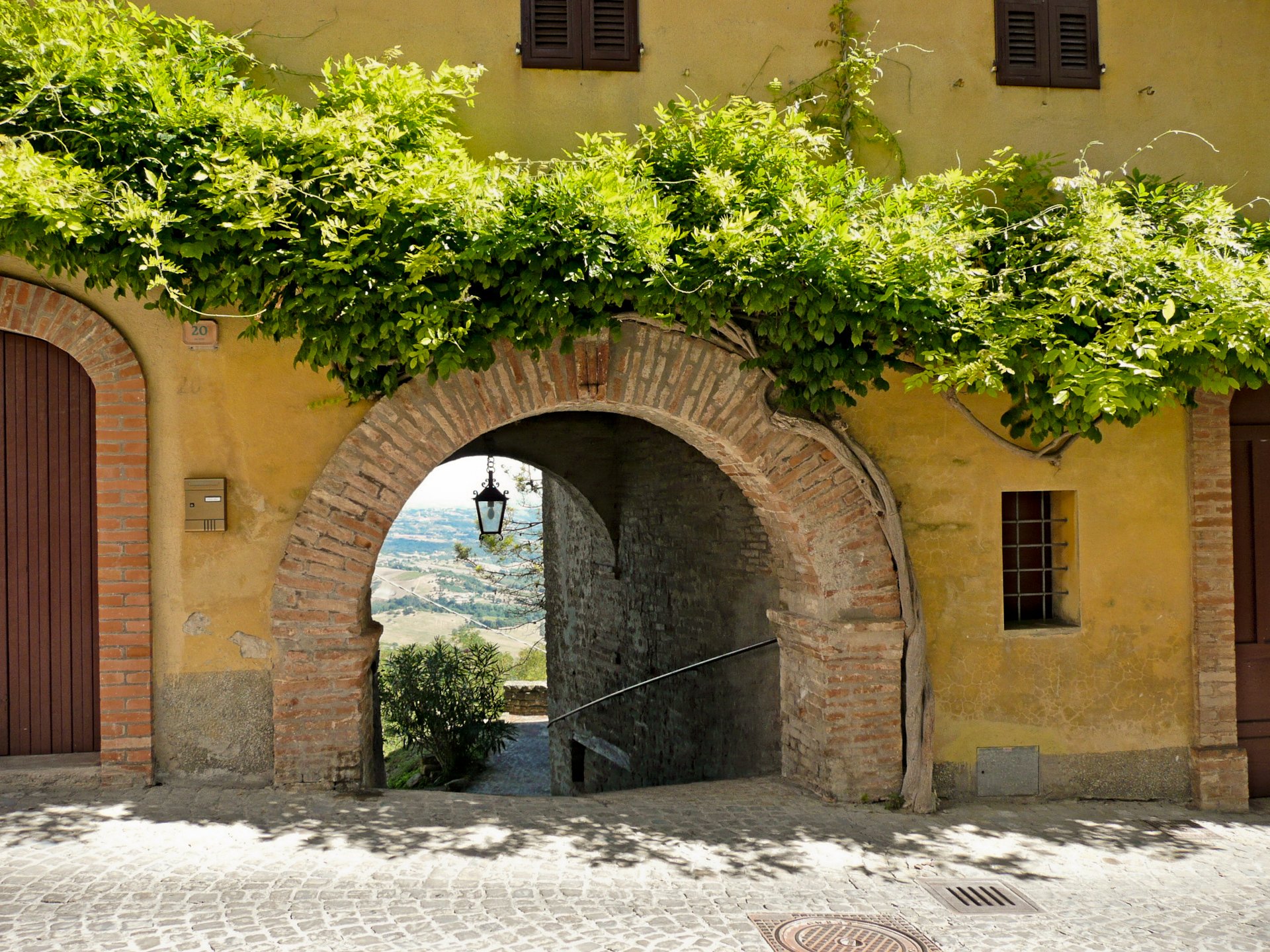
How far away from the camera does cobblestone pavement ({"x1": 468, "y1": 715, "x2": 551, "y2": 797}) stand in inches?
523

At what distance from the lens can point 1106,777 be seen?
6.74m

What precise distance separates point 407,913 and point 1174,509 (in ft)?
17.9

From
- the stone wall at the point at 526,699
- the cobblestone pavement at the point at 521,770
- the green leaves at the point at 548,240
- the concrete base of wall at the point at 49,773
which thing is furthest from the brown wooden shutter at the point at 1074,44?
the stone wall at the point at 526,699

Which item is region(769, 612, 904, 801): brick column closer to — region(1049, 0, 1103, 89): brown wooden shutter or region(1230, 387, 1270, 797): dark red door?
region(1230, 387, 1270, 797): dark red door

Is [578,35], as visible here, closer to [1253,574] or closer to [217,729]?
[217,729]

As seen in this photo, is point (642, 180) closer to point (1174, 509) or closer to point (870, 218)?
point (870, 218)

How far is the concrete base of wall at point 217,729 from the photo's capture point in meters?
5.68

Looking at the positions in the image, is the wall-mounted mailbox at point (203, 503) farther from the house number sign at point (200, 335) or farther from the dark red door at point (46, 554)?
the house number sign at point (200, 335)

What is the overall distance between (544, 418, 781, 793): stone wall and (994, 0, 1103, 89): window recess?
11.8 feet

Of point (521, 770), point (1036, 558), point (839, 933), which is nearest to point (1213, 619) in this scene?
point (1036, 558)

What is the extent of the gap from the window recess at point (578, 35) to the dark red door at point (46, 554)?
10.6ft

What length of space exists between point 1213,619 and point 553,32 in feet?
18.6

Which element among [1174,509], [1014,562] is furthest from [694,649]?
[1174,509]

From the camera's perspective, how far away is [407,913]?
441cm
